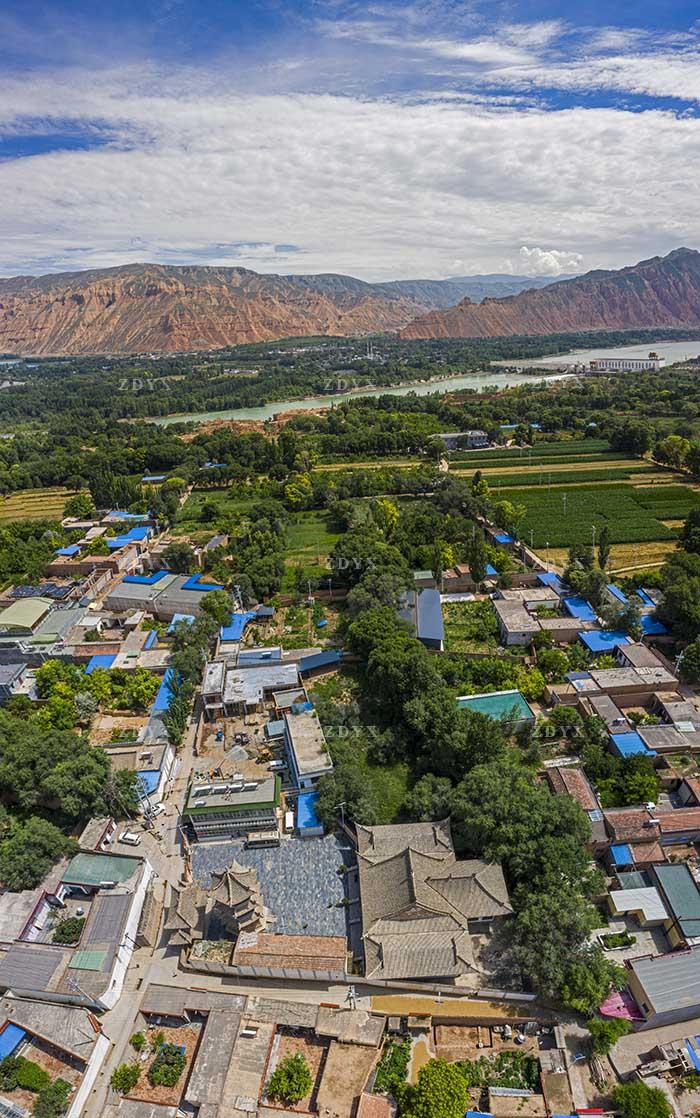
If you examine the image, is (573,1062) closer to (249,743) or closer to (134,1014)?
(134,1014)

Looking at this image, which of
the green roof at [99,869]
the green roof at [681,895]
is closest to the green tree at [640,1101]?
the green roof at [681,895]

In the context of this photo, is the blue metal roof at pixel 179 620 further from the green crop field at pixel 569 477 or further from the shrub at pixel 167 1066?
the green crop field at pixel 569 477

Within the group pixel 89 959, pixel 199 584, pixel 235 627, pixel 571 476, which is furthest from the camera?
pixel 571 476

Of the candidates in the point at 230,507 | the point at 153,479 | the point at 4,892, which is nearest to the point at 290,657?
the point at 4,892

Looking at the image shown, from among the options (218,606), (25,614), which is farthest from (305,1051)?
(25,614)

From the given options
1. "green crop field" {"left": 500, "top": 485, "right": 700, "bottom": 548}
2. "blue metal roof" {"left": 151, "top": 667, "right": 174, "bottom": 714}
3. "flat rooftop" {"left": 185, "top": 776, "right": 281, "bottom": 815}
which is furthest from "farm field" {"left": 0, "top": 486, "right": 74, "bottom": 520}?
"green crop field" {"left": 500, "top": 485, "right": 700, "bottom": 548}

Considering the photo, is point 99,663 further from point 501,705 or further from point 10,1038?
point 501,705

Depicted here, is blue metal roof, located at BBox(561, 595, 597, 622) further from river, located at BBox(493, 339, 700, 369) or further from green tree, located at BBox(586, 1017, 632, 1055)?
river, located at BBox(493, 339, 700, 369)
